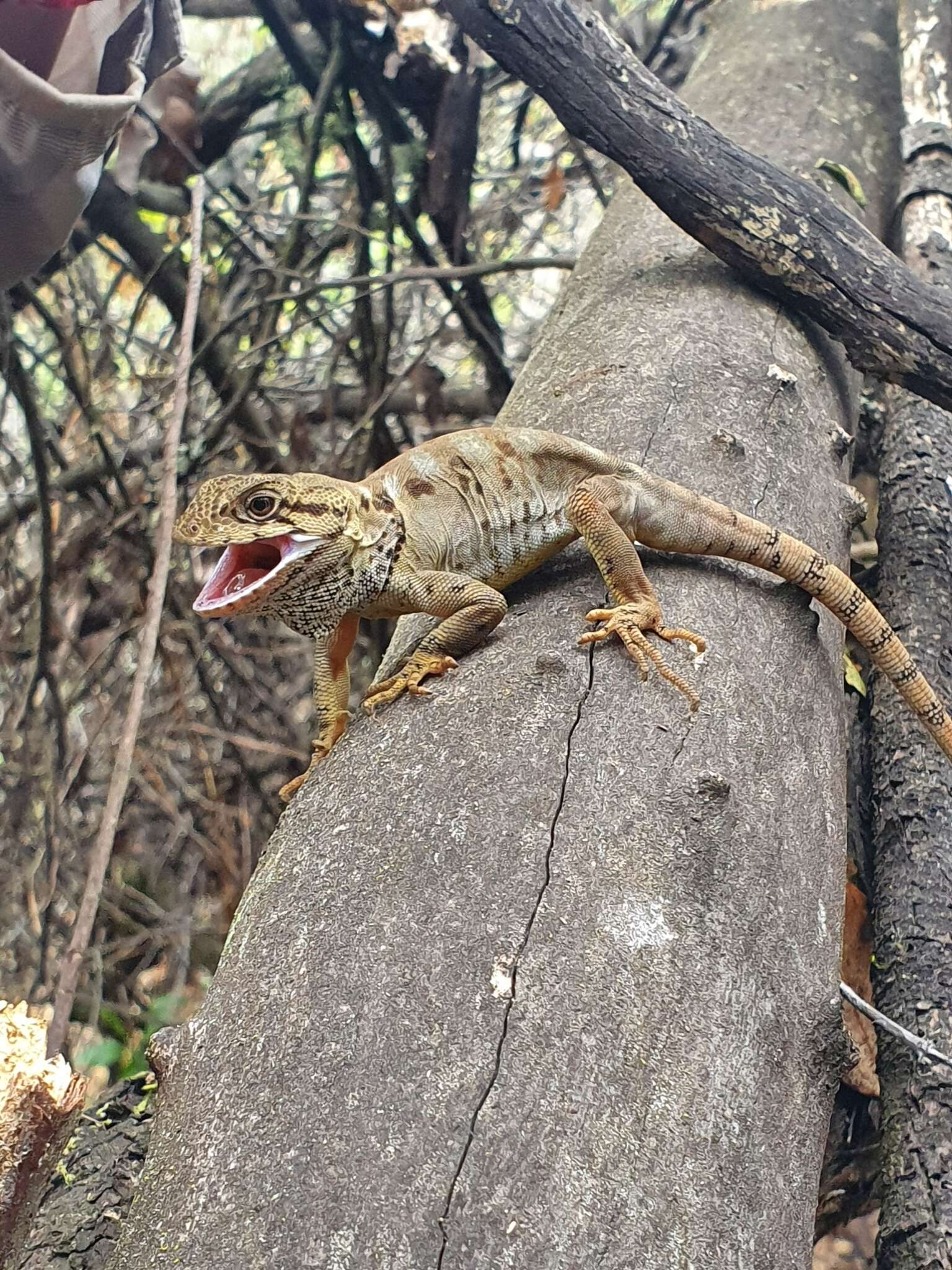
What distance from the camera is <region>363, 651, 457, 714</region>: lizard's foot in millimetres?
2260

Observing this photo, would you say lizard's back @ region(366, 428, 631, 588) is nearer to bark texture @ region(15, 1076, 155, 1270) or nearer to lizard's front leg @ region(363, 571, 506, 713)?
lizard's front leg @ region(363, 571, 506, 713)

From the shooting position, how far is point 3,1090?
1.71m

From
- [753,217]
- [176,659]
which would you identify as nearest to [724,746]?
[753,217]

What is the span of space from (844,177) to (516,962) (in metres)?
3.55

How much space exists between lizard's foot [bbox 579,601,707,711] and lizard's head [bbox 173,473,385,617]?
635 mm

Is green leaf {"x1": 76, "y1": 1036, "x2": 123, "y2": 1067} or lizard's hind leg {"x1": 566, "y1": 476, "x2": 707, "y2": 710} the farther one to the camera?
green leaf {"x1": 76, "y1": 1036, "x2": 123, "y2": 1067}

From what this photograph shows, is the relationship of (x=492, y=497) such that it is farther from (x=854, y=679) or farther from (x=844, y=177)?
(x=844, y=177)

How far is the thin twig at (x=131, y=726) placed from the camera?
6.31 ft

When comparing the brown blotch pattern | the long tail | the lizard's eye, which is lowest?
the long tail

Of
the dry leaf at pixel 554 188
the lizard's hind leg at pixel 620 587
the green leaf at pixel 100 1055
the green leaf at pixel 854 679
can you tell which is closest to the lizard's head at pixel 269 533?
the lizard's hind leg at pixel 620 587

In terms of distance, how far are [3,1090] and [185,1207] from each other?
426 millimetres

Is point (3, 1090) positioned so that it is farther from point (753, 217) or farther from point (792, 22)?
point (792, 22)

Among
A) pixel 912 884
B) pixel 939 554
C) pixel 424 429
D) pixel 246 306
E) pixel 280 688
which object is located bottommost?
pixel 912 884

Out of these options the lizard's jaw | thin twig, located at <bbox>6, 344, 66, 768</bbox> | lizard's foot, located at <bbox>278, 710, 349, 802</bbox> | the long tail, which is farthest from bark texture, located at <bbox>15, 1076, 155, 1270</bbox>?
thin twig, located at <bbox>6, 344, 66, 768</bbox>
